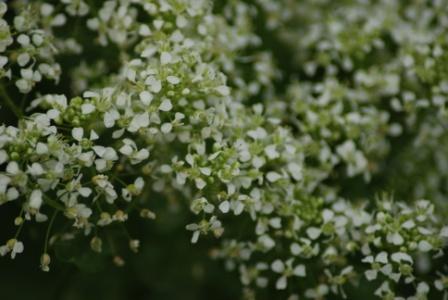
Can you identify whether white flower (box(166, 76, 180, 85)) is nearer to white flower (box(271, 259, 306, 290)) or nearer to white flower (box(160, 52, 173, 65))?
white flower (box(160, 52, 173, 65))

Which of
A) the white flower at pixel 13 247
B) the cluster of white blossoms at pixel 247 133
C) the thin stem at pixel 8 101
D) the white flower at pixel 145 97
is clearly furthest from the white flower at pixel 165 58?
the white flower at pixel 13 247

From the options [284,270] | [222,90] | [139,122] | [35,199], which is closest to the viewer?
[35,199]

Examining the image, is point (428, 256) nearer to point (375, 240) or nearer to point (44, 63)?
point (375, 240)

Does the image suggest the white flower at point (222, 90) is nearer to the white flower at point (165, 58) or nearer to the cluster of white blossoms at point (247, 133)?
the cluster of white blossoms at point (247, 133)

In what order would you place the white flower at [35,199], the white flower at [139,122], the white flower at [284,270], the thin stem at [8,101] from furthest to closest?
the white flower at [284,270]
the thin stem at [8,101]
the white flower at [139,122]
the white flower at [35,199]

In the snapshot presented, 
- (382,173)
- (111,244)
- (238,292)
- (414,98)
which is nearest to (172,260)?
(238,292)

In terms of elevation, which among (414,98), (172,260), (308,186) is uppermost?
(414,98)

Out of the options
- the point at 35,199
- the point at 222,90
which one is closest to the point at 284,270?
the point at 222,90

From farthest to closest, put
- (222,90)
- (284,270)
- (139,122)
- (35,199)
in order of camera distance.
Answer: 1. (284,270)
2. (222,90)
3. (139,122)
4. (35,199)

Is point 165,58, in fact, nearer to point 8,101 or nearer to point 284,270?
point 8,101
